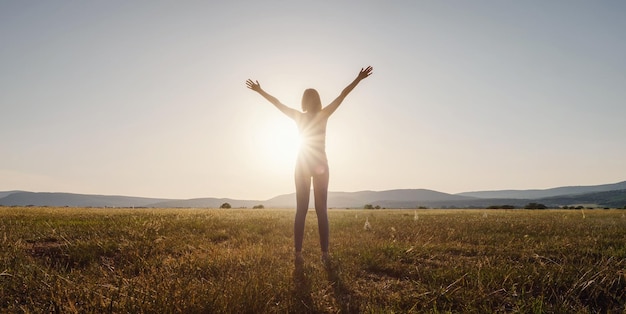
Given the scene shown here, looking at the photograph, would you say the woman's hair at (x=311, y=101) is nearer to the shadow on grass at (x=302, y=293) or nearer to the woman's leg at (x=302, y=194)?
the woman's leg at (x=302, y=194)

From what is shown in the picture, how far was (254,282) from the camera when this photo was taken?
3.72m

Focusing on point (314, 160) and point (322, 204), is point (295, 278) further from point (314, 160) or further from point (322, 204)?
point (314, 160)

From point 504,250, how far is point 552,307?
4096 millimetres

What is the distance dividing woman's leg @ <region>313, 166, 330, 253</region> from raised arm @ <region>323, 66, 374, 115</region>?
1051mm

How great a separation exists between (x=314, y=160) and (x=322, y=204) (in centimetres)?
78

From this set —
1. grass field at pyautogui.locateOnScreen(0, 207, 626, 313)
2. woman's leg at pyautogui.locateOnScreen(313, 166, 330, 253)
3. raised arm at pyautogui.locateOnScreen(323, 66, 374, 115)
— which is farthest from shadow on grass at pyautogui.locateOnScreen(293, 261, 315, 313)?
raised arm at pyautogui.locateOnScreen(323, 66, 374, 115)

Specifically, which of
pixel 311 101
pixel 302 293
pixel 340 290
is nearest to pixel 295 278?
pixel 340 290

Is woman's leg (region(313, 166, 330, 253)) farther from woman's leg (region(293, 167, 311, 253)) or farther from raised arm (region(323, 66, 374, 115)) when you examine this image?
raised arm (region(323, 66, 374, 115))

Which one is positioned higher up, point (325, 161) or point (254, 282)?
point (325, 161)

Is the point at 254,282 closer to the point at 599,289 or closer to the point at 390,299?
the point at 390,299

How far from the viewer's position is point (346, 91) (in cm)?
622

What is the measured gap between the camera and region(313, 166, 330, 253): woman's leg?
6086 mm

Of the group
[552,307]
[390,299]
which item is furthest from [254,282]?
[552,307]

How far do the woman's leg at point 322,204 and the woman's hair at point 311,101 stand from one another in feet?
3.69
